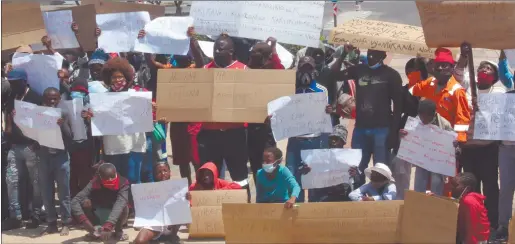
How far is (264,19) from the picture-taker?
9.78 m

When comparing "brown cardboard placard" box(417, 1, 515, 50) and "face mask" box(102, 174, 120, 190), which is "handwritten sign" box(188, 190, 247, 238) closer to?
"face mask" box(102, 174, 120, 190)

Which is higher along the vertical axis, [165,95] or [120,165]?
[165,95]

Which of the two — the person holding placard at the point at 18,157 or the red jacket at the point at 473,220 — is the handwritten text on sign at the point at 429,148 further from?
the person holding placard at the point at 18,157

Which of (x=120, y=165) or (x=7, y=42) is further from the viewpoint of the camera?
(x=7, y=42)

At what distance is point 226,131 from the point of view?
9.82 meters

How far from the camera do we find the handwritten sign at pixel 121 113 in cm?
960

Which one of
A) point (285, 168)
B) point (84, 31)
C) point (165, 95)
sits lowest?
point (285, 168)

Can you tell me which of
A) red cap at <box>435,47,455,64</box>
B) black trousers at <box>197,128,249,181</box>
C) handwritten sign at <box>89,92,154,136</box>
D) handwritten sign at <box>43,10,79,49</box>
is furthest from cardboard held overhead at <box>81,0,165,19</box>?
red cap at <box>435,47,455,64</box>

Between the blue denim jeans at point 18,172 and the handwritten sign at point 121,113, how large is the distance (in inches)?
34.8

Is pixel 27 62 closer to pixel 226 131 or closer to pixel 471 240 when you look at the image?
pixel 226 131

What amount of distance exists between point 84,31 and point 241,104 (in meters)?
1.94

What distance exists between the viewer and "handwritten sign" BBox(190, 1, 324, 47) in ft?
31.9

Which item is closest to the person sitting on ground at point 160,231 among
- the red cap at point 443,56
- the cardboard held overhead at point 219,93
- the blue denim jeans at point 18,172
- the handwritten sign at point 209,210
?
the handwritten sign at point 209,210

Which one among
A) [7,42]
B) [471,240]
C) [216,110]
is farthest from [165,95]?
[471,240]
